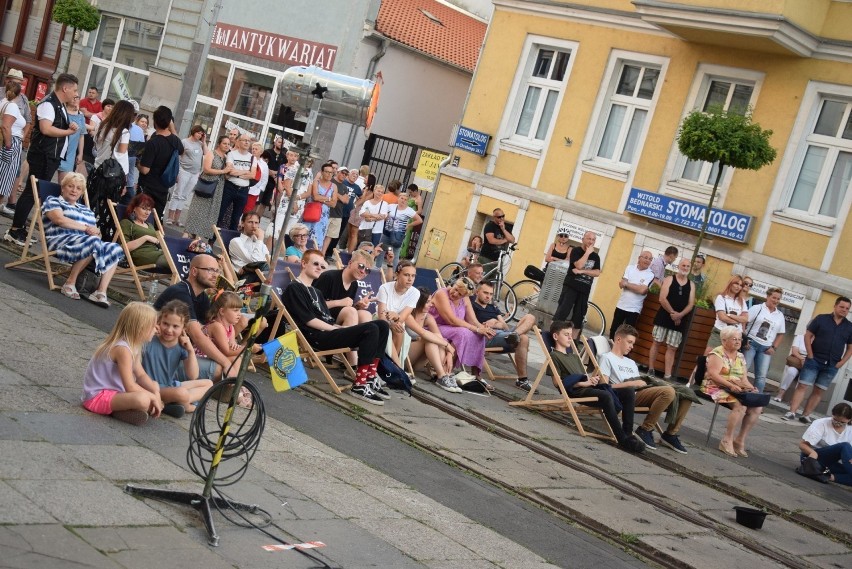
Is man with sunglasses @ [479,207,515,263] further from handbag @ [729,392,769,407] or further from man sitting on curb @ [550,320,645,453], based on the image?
handbag @ [729,392,769,407]

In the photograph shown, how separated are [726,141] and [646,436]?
6654 mm

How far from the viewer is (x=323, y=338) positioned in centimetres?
1157

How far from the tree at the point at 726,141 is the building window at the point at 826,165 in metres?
1.51

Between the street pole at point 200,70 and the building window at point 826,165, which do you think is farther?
the street pole at point 200,70

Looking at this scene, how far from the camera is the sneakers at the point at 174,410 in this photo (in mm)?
8602

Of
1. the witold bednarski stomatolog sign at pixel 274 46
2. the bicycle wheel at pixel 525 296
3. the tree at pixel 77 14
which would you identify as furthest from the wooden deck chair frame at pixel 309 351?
the tree at pixel 77 14

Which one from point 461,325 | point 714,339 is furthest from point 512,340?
point 714,339

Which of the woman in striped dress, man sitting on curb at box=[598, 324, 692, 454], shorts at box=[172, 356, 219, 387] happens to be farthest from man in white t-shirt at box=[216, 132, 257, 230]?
shorts at box=[172, 356, 219, 387]

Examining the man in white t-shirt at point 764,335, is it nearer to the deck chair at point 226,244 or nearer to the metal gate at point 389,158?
the deck chair at point 226,244

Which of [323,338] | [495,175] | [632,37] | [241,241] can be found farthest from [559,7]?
[323,338]

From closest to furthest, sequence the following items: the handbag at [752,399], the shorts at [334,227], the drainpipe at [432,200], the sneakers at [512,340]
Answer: the handbag at [752,399] → the sneakers at [512,340] → the shorts at [334,227] → the drainpipe at [432,200]

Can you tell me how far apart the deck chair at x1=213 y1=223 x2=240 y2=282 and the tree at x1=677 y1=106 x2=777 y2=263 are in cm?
786

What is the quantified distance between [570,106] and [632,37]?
71.8 inches

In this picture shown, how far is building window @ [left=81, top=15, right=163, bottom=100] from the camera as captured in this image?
35.3 metres
